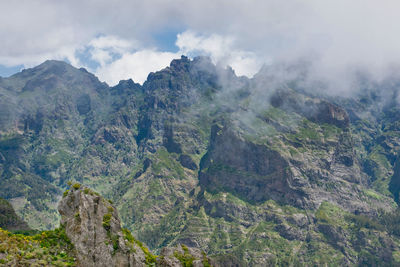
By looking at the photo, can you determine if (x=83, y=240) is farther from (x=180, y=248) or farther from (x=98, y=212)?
(x=180, y=248)

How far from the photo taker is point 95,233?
310 feet

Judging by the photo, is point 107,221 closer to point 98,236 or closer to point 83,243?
point 98,236

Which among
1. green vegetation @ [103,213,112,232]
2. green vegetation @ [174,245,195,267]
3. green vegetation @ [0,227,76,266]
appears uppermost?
green vegetation @ [103,213,112,232]

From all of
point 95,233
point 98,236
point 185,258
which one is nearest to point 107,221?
point 95,233

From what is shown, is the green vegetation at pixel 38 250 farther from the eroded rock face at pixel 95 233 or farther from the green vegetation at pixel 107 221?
the green vegetation at pixel 107 221

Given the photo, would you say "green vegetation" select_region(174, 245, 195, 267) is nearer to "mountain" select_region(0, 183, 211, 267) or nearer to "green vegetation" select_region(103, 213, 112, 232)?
"mountain" select_region(0, 183, 211, 267)

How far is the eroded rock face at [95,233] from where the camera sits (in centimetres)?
9150

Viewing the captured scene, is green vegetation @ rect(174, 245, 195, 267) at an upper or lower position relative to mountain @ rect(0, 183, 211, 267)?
lower

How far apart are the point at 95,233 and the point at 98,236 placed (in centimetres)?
115

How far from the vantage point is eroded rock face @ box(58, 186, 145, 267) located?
9150 cm

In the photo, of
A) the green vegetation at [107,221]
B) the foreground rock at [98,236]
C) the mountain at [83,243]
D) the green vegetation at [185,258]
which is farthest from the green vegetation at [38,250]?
the green vegetation at [185,258]

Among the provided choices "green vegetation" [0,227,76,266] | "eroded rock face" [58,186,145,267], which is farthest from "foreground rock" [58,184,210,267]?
"green vegetation" [0,227,76,266]

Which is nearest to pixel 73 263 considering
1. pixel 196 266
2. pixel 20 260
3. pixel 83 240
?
pixel 83 240

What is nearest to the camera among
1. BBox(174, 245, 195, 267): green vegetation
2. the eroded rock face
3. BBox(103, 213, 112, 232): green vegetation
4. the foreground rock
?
the eroded rock face
